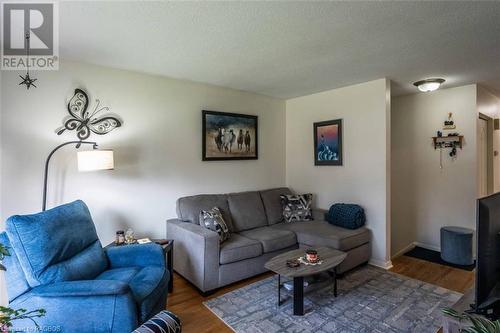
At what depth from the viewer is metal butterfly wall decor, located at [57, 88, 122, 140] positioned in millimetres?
2748

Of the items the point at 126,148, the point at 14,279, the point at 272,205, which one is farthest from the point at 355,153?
the point at 14,279

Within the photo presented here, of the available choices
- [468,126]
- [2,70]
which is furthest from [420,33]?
[2,70]

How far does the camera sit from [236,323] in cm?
227

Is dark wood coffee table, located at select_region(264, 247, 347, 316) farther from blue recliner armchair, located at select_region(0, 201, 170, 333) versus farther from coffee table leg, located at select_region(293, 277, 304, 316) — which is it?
blue recliner armchair, located at select_region(0, 201, 170, 333)

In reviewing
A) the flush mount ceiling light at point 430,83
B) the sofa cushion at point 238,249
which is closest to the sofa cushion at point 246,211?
the sofa cushion at point 238,249

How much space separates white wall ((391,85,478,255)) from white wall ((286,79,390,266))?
102 cm

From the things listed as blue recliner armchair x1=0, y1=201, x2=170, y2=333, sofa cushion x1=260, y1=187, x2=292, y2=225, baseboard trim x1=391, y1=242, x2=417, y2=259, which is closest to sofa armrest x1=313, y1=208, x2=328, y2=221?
sofa cushion x1=260, y1=187, x2=292, y2=225

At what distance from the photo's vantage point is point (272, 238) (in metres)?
3.21

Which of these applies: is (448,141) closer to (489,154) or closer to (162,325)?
(489,154)

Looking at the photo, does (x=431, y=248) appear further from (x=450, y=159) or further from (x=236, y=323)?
(x=236, y=323)

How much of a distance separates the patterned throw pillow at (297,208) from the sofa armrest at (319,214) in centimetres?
7

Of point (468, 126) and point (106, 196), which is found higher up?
point (468, 126)

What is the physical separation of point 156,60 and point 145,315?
2.29m

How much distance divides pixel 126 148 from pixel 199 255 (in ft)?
4.77
